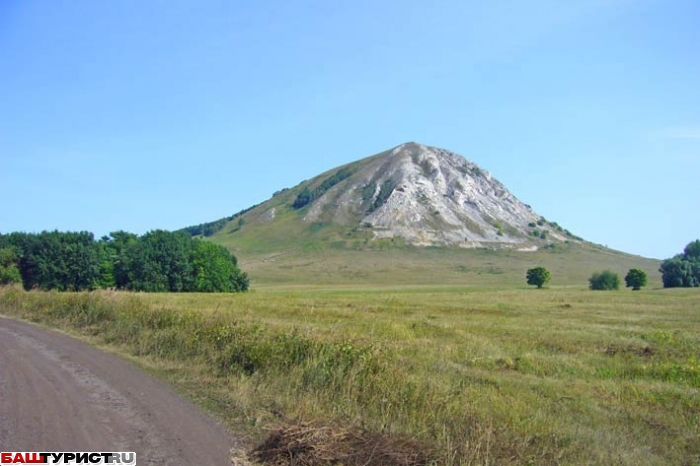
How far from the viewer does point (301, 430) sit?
8031mm

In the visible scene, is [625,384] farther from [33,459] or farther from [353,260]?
[353,260]

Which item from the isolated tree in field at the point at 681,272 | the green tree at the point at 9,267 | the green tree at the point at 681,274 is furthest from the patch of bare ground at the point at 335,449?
the isolated tree in field at the point at 681,272

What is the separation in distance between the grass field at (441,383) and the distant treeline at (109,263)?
2313 inches

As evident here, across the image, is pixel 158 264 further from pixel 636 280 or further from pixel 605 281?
pixel 636 280

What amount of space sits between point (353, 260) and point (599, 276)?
74.0 metres

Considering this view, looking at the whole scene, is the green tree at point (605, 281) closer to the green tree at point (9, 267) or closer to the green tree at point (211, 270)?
the green tree at point (211, 270)

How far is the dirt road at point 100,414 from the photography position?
7.75 meters

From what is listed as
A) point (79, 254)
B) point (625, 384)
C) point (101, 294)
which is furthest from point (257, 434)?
point (79, 254)

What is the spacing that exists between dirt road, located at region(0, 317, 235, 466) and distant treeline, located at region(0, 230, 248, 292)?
66824 mm

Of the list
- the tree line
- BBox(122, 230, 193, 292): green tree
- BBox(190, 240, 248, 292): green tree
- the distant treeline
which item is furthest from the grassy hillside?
BBox(122, 230, 193, 292): green tree

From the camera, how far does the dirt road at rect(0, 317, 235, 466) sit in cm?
775

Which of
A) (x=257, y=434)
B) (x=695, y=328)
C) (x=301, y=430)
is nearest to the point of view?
(x=301, y=430)

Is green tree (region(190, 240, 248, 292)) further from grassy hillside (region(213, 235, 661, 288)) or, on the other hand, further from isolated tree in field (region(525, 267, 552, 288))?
isolated tree in field (region(525, 267, 552, 288))

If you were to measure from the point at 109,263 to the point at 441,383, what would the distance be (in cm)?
7889
